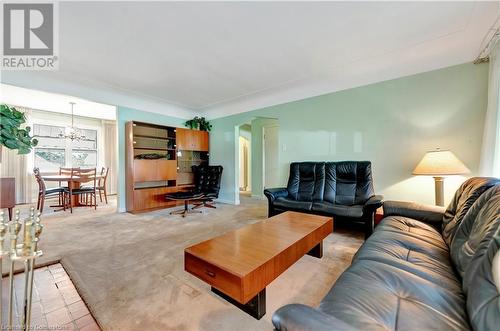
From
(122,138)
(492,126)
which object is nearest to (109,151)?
(122,138)

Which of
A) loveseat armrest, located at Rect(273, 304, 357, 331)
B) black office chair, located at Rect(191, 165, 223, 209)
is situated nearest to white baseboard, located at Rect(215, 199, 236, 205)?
black office chair, located at Rect(191, 165, 223, 209)

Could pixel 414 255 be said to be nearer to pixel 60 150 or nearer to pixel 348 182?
pixel 348 182

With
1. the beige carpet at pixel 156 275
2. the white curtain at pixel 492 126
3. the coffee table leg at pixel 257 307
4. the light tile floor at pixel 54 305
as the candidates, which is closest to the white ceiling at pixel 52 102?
the beige carpet at pixel 156 275

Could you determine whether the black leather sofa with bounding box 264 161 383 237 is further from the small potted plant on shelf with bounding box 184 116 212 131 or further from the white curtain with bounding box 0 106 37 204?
the white curtain with bounding box 0 106 37 204

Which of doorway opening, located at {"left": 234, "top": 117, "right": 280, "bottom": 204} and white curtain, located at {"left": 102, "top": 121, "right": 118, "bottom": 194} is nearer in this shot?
doorway opening, located at {"left": 234, "top": 117, "right": 280, "bottom": 204}

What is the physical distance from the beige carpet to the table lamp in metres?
1.09

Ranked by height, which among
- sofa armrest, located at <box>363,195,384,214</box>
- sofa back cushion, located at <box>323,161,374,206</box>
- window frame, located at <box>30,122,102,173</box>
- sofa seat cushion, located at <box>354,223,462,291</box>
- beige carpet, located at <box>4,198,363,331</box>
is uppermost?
window frame, located at <box>30,122,102,173</box>

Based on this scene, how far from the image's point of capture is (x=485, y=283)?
796mm

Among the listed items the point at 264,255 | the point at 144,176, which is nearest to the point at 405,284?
the point at 264,255

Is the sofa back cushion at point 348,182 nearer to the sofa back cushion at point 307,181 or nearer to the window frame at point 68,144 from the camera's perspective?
the sofa back cushion at point 307,181

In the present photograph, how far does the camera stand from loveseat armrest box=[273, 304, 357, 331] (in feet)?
2.01

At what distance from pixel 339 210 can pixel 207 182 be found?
3059mm

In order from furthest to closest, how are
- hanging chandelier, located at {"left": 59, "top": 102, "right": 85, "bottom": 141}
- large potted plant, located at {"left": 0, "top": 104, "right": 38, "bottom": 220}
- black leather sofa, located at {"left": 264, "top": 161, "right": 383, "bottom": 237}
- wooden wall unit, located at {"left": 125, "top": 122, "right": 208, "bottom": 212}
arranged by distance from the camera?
hanging chandelier, located at {"left": 59, "top": 102, "right": 85, "bottom": 141}, wooden wall unit, located at {"left": 125, "top": 122, "right": 208, "bottom": 212}, black leather sofa, located at {"left": 264, "top": 161, "right": 383, "bottom": 237}, large potted plant, located at {"left": 0, "top": 104, "right": 38, "bottom": 220}

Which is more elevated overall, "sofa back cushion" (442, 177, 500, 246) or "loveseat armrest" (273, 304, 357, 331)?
"sofa back cushion" (442, 177, 500, 246)
